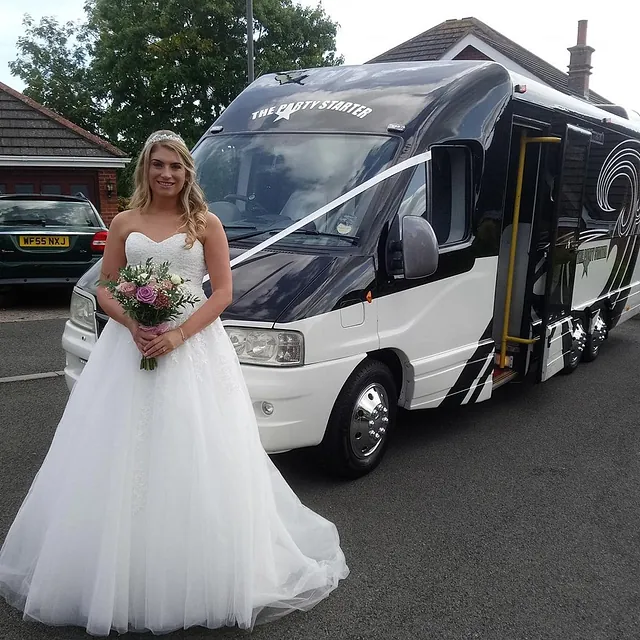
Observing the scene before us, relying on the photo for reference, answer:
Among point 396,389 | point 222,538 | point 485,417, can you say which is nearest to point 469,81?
point 396,389

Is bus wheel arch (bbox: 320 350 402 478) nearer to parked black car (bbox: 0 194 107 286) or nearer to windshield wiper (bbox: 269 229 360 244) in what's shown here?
windshield wiper (bbox: 269 229 360 244)

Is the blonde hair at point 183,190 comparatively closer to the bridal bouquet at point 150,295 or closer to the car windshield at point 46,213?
the bridal bouquet at point 150,295

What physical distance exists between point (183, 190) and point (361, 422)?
1958mm

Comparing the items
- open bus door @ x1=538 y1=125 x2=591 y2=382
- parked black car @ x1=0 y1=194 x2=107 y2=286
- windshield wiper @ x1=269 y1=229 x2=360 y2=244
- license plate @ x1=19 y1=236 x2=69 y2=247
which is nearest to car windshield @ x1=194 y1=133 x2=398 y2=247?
windshield wiper @ x1=269 y1=229 x2=360 y2=244

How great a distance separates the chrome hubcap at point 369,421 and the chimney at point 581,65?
54.8 ft

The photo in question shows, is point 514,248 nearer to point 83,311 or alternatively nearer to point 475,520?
point 475,520

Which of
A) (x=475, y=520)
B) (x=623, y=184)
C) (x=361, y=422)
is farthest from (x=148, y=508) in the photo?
(x=623, y=184)

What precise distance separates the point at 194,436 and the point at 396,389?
2.00 meters

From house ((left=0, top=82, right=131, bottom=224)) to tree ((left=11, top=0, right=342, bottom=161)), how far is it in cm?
660

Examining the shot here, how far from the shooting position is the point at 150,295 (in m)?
2.50

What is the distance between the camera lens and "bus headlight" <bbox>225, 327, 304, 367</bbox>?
3.53 meters

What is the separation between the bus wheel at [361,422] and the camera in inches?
155

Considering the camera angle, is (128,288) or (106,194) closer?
(128,288)

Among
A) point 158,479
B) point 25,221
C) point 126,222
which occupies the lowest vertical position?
point 158,479
